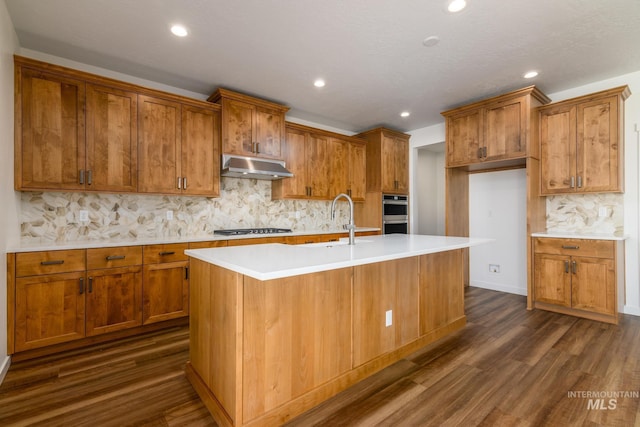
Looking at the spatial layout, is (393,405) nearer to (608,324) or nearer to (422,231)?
(608,324)

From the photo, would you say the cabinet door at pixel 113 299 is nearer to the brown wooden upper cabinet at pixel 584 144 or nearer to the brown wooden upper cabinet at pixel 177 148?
the brown wooden upper cabinet at pixel 177 148

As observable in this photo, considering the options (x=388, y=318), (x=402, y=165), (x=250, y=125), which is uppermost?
(x=250, y=125)

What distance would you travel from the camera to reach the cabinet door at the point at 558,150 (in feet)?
11.4

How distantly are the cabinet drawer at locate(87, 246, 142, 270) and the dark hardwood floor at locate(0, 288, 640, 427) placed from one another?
0.72m

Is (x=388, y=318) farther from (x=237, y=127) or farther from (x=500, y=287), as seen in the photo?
(x=500, y=287)

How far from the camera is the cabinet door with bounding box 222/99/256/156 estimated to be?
3615 mm

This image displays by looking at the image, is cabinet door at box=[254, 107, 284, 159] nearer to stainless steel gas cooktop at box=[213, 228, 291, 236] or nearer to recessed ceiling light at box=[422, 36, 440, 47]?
stainless steel gas cooktop at box=[213, 228, 291, 236]

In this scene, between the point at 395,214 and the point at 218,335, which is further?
the point at 395,214

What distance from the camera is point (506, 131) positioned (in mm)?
3711

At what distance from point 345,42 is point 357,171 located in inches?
106

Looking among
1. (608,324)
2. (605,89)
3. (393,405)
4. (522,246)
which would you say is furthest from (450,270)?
(605,89)

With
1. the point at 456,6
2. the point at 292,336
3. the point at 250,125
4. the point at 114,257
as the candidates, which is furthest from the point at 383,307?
the point at 250,125

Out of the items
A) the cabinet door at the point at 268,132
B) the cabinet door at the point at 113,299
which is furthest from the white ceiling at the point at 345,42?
the cabinet door at the point at 113,299

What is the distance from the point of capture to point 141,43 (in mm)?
2678
